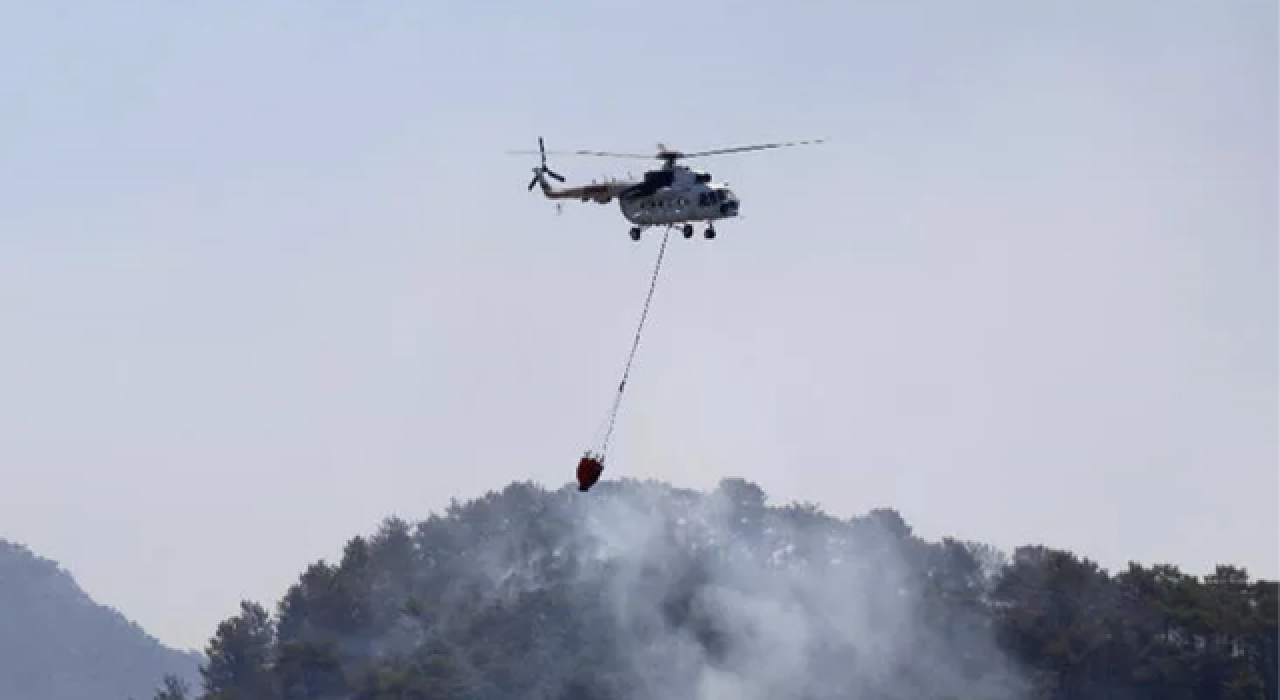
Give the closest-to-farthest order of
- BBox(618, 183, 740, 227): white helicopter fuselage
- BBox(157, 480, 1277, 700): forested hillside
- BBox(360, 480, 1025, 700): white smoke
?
BBox(618, 183, 740, 227): white helicopter fuselage
BBox(157, 480, 1277, 700): forested hillside
BBox(360, 480, 1025, 700): white smoke

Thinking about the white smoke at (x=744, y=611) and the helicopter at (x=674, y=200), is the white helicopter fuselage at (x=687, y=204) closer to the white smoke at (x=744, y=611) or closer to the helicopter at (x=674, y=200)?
the helicopter at (x=674, y=200)

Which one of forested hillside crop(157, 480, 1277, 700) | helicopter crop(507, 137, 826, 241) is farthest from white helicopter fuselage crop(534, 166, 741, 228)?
forested hillside crop(157, 480, 1277, 700)

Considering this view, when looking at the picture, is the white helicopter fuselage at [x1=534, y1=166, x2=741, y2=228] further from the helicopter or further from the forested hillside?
the forested hillside

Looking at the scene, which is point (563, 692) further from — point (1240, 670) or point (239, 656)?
point (1240, 670)

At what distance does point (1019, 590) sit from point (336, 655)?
5156 cm

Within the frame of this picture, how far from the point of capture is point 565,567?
192 meters

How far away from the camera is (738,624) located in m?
178

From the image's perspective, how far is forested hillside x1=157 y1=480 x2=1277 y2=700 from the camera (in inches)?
6206

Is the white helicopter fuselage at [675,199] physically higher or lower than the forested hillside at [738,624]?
lower

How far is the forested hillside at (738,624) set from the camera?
158m

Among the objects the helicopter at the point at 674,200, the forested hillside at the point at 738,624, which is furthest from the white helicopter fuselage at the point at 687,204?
the forested hillside at the point at 738,624

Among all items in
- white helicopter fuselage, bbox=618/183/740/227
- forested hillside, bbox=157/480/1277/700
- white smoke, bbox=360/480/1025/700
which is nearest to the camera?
white helicopter fuselage, bbox=618/183/740/227

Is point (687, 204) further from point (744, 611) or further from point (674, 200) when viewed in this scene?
point (744, 611)

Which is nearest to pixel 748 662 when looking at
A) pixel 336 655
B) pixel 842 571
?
pixel 842 571
